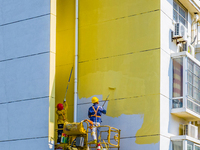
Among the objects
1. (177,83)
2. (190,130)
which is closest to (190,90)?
(177,83)

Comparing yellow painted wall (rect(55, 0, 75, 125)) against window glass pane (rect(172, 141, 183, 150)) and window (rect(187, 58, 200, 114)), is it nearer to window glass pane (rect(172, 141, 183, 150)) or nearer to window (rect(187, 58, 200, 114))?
window glass pane (rect(172, 141, 183, 150))

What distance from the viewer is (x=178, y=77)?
66.7 feet

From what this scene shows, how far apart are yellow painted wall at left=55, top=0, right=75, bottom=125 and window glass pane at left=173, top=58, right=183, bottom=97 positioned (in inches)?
181

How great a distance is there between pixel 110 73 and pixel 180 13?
→ 14.9 ft

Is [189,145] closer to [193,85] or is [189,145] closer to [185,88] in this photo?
[185,88]

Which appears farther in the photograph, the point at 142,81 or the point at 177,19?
the point at 177,19

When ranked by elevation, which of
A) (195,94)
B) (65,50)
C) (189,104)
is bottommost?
(189,104)
